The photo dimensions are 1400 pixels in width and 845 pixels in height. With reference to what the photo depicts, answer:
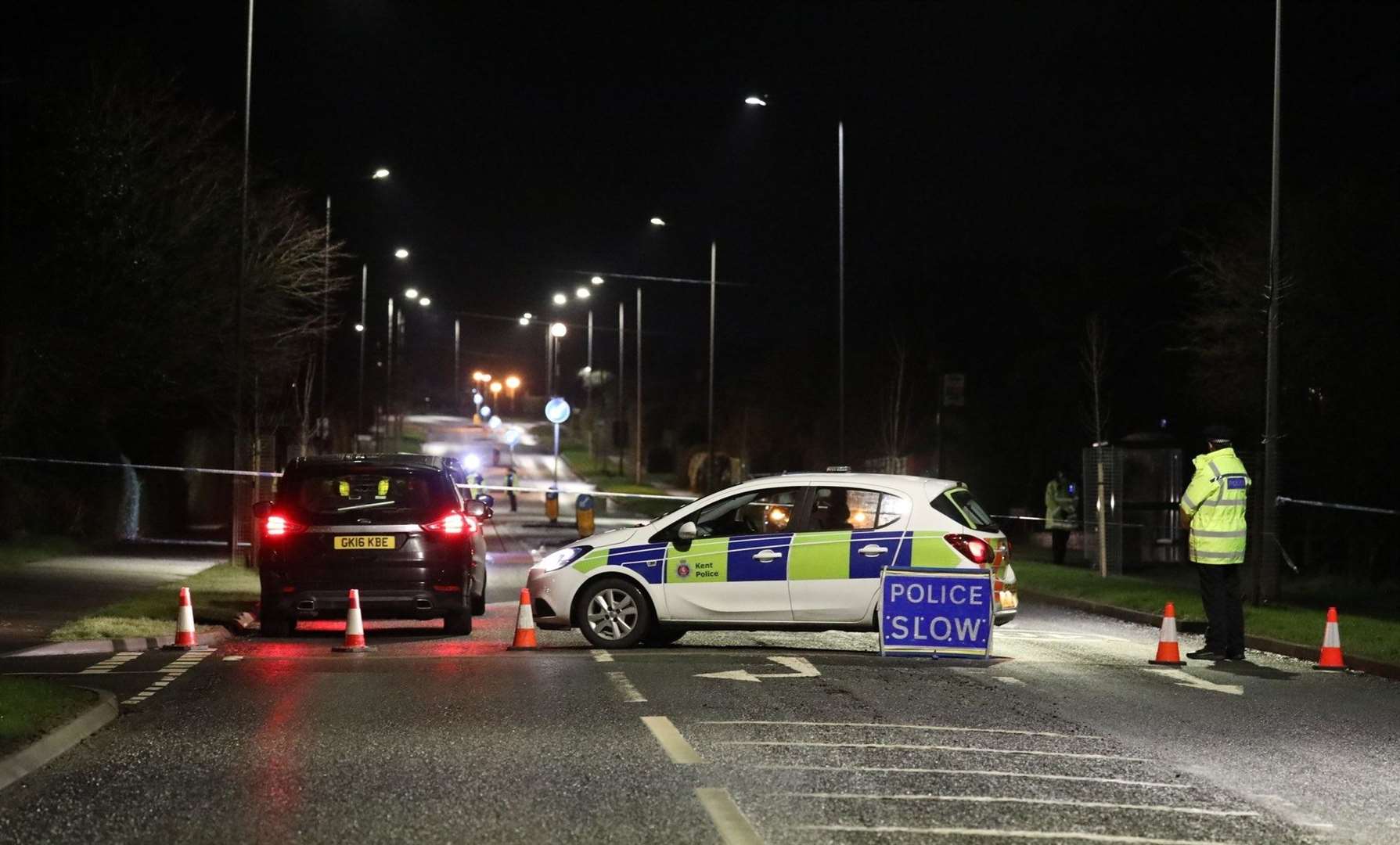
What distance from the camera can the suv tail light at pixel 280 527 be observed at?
666 inches

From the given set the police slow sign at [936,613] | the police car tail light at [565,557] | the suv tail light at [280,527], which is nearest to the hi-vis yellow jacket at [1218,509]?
the police slow sign at [936,613]

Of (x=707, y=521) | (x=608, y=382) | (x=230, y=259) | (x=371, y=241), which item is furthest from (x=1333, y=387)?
(x=608, y=382)

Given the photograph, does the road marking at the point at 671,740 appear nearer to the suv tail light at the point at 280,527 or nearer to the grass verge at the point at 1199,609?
the suv tail light at the point at 280,527

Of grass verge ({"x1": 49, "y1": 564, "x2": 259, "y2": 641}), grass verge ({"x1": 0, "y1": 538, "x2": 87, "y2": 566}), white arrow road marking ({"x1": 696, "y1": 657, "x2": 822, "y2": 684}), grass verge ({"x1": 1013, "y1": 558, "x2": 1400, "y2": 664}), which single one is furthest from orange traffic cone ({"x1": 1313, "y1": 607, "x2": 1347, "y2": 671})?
grass verge ({"x1": 0, "y1": 538, "x2": 87, "y2": 566})

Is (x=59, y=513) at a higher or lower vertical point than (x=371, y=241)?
lower

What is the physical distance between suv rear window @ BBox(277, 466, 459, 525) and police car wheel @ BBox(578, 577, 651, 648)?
228 centimetres

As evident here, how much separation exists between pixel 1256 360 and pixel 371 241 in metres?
36.4

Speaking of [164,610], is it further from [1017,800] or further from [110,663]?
[1017,800]

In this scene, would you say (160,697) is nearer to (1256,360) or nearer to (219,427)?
(1256,360)

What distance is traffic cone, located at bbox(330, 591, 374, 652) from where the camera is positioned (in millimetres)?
15836

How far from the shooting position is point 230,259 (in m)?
30.6

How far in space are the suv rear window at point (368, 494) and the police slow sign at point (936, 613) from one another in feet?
15.3

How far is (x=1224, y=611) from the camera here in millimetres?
15203

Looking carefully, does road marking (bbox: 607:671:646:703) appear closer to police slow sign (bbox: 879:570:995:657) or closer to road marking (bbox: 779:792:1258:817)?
police slow sign (bbox: 879:570:995:657)
